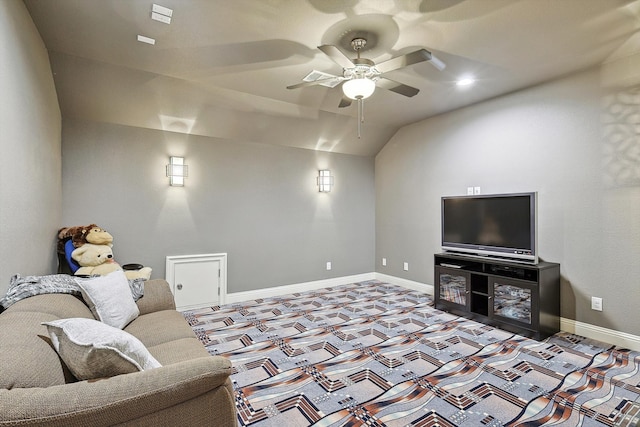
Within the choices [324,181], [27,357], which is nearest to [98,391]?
[27,357]

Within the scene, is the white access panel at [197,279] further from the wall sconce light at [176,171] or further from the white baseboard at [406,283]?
the white baseboard at [406,283]

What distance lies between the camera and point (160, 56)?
2.94 meters

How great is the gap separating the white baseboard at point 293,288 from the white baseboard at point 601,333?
9.81ft

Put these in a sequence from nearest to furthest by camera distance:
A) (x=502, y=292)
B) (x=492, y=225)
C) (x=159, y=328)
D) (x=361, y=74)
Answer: (x=159, y=328), (x=361, y=74), (x=502, y=292), (x=492, y=225)

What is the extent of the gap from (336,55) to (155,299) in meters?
2.51

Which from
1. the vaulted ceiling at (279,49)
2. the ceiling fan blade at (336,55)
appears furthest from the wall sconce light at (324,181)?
the ceiling fan blade at (336,55)

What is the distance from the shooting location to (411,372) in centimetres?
254

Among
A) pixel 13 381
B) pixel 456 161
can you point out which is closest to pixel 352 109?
pixel 456 161

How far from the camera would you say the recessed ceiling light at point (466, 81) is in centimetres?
348

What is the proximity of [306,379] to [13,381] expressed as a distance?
71.8 inches

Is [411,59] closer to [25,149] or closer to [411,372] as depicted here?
[411,372]

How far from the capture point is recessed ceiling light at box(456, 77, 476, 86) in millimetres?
3482

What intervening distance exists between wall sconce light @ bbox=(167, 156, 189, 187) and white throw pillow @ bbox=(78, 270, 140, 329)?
188 centimetres

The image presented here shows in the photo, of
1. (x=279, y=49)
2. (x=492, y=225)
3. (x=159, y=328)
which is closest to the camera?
(x=159, y=328)
